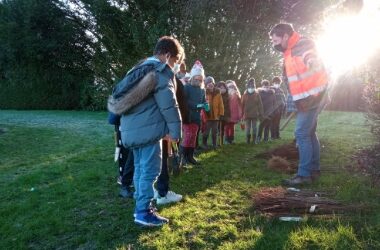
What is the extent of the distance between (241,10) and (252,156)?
7799 millimetres

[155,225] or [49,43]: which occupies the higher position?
A: [49,43]

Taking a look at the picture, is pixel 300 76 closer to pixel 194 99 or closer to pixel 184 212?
pixel 184 212

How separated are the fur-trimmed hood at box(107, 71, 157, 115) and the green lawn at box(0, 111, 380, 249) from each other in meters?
1.36

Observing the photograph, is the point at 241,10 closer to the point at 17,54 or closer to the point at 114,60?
the point at 114,60

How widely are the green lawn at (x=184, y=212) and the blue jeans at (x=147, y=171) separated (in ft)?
1.03

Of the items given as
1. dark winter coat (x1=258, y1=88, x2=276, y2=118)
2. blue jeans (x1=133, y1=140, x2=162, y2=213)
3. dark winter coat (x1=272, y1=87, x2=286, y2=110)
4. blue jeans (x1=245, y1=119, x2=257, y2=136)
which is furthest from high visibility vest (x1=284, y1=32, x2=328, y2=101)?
dark winter coat (x1=272, y1=87, x2=286, y2=110)

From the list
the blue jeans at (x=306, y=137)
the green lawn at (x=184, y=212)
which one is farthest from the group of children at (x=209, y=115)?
the blue jeans at (x=306, y=137)

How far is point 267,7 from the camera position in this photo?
1484 cm

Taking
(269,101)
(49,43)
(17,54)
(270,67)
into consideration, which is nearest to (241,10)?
(269,101)

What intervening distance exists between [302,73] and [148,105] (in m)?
2.63

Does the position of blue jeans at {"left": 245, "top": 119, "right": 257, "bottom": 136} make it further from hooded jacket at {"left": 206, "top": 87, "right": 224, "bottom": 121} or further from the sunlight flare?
the sunlight flare

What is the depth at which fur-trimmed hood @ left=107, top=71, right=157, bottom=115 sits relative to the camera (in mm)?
4207

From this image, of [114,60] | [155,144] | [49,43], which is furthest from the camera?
[49,43]

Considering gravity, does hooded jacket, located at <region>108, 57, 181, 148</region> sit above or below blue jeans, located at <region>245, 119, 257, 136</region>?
above
